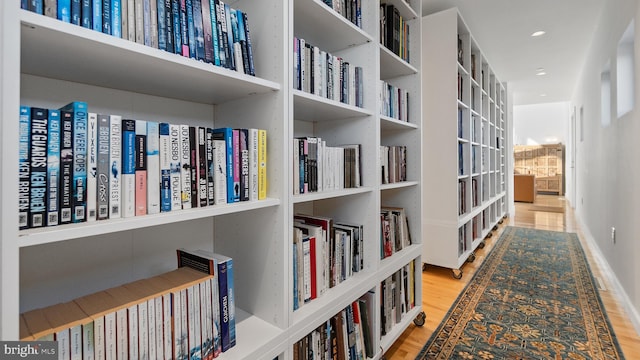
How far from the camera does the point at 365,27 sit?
1539 millimetres

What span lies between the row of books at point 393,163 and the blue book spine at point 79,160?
132 cm

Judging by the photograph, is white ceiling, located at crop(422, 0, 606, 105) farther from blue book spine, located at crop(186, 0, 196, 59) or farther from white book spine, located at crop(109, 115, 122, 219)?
white book spine, located at crop(109, 115, 122, 219)

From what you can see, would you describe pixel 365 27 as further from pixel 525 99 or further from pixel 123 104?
pixel 525 99

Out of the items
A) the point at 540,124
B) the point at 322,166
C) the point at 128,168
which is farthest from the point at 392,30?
the point at 540,124

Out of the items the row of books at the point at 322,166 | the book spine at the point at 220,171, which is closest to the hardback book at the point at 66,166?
the book spine at the point at 220,171

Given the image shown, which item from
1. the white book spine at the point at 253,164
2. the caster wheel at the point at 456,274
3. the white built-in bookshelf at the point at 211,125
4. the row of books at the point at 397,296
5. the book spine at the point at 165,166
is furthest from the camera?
the caster wheel at the point at 456,274

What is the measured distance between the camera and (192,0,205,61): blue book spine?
0.85 m

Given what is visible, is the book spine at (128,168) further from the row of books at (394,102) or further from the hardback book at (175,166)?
the row of books at (394,102)

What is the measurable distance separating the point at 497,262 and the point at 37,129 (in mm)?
3754

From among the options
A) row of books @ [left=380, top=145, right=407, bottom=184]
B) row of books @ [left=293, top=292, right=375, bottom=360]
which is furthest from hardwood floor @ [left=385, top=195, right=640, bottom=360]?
row of books @ [left=380, top=145, right=407, bottom=184]

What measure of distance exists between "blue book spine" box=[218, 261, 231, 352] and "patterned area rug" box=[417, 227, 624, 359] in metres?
1.24

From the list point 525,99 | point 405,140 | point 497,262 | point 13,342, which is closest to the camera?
point 13,342

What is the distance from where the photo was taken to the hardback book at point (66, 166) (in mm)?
640

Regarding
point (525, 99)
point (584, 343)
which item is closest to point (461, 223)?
point (584, 343)
